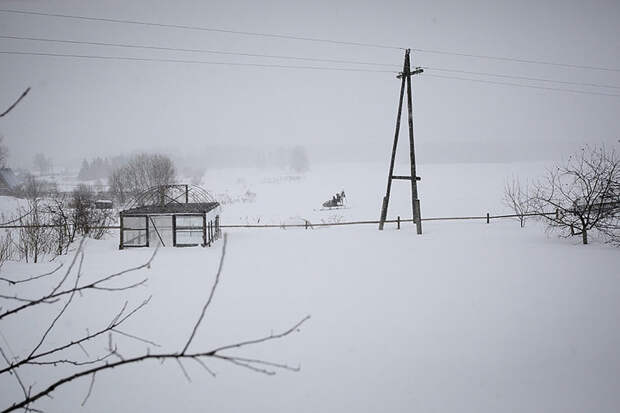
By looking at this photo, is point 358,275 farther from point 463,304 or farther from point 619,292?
point 619,292

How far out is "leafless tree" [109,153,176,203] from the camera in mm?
30609

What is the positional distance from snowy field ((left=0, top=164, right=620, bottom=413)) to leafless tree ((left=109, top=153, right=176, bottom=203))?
2001cm

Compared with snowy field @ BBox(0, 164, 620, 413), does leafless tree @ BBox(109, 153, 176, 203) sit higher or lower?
higher

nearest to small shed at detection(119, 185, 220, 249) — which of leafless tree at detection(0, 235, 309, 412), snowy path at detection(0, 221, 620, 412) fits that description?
snowy path at detection(0, 221, 620, 412)

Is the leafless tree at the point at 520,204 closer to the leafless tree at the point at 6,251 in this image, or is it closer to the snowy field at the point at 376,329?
the snowy field at the point at 376,329

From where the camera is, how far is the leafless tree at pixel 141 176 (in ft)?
100

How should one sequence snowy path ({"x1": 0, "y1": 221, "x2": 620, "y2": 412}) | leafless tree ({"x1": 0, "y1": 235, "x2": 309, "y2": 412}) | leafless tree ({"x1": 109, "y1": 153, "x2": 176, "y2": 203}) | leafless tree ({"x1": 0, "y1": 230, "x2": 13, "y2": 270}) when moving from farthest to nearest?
leafless tree ({"x1": 109, "y1": 153, "x2": 176, "y2": 203}) → leafless tree ({"x1": 0, "y1": 230, "x2": 13, "y2": 270}) → snowy path ({"x1": 0, "y1": 221, "x2": 620, "y2": 412}) → leafless tree ({"x1": 0, "y1": 235, "x2": 309, "y2": 412})

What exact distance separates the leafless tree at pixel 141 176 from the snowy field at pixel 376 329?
20010mm

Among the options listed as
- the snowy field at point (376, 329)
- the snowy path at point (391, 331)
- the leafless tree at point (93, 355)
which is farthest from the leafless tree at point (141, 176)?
the leafless tree at point (93, 355)

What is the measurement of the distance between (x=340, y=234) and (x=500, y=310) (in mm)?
9917

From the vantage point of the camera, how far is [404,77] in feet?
50.0

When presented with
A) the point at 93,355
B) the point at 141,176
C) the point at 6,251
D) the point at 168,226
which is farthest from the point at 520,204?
the point at 141,176

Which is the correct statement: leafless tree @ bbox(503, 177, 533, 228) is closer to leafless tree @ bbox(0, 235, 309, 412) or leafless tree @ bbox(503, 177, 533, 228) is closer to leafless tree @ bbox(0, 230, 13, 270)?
leafless tree @ bbox(0, 235, 309, 412)

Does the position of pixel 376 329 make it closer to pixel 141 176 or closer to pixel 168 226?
pixel 168 226
